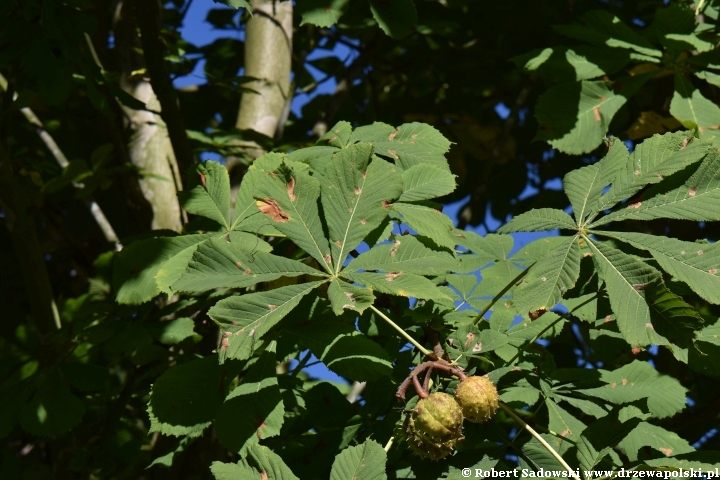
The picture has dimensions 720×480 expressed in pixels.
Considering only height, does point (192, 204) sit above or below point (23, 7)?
below

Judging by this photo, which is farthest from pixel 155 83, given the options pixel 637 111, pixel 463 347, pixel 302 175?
pixel 637 111

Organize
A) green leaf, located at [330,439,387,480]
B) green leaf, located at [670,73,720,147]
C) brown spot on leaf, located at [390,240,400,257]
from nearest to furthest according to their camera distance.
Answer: green leaf, located at [330,439,387,480], brown spot on leaf, located at [390,240,400,257], green leaf, located at [670,73,720,147]


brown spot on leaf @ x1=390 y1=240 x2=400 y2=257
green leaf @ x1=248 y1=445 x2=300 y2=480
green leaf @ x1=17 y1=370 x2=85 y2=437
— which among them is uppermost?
brown spot on leaf @ x1=390 y1=240 x2=400 y2=257

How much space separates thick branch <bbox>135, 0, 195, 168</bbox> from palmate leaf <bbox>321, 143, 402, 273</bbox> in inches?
38.2

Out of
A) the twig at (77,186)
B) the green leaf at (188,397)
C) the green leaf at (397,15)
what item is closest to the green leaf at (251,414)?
the green leaf at (188,397)

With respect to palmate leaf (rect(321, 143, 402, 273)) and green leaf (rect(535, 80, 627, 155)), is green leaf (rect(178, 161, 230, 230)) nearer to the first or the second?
palmate leaf (rect(321, 143, 402, 273))

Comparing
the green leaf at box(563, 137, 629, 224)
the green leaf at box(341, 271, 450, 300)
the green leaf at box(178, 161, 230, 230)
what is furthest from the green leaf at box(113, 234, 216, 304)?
the green leaf at box(563, 137, 629, 224)

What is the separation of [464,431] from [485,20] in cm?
233

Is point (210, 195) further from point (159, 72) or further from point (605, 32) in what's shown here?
point (605, 32)

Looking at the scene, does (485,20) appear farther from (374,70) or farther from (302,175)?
(302,175)

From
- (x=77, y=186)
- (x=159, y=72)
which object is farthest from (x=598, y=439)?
(x=77, y=186)

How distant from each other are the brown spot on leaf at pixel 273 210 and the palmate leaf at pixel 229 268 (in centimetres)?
8

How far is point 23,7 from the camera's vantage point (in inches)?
72.7

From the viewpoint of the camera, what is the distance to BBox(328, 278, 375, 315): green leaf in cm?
117
